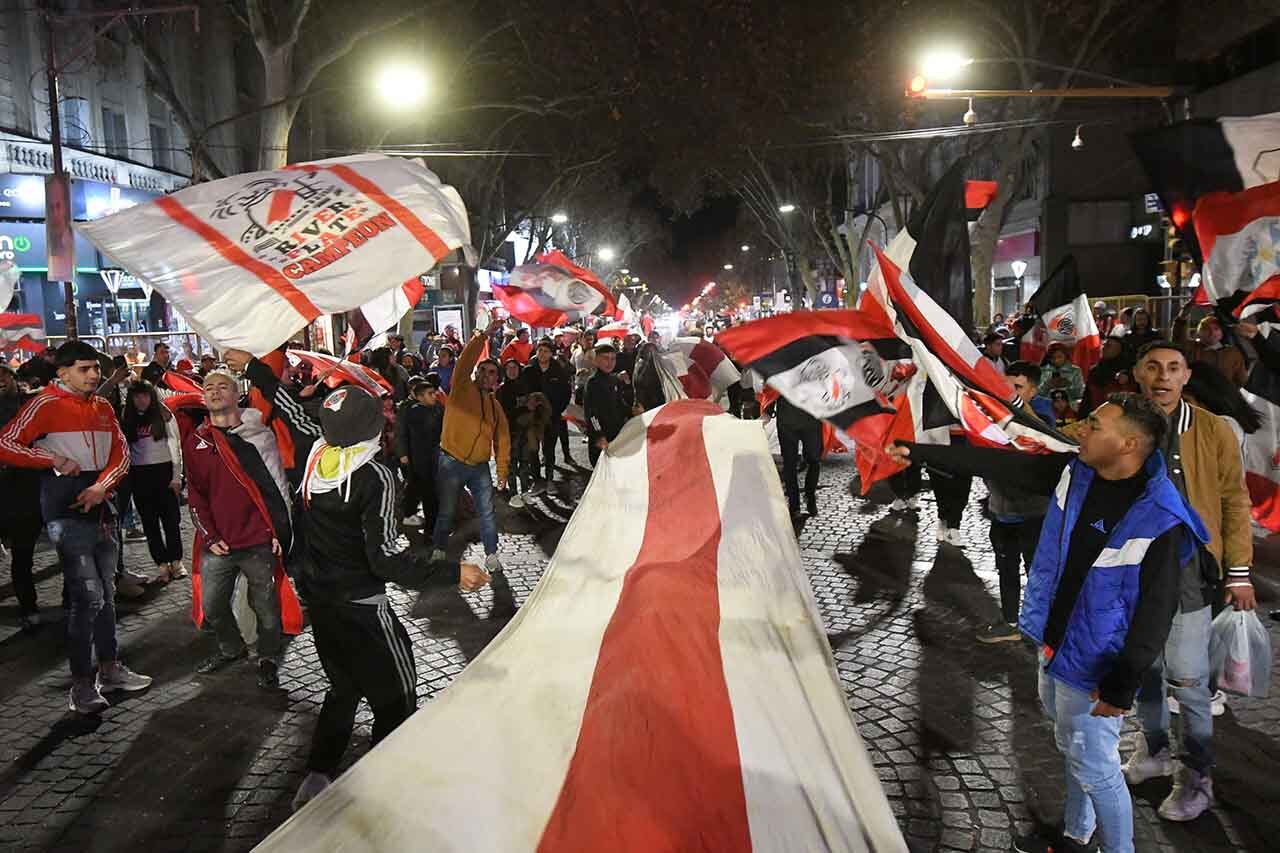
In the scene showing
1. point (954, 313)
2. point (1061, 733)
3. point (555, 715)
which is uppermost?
point (954, 313)

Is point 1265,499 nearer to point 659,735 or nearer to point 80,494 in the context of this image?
point 659,735

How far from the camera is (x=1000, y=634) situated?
6.29 metres

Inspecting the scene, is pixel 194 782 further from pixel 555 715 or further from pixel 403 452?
pixel 403 452

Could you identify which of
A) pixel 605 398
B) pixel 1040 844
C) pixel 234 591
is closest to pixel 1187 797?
pixel 1040 844

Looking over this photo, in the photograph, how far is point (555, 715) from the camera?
2754mm

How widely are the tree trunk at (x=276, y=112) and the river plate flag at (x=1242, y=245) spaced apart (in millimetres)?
12090

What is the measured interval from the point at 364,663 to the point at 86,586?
7.93 feet

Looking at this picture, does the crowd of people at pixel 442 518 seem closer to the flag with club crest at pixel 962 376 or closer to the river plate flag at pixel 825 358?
the flag with club crest at pixel 962 376

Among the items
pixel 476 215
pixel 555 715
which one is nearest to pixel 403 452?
pixel 555 715

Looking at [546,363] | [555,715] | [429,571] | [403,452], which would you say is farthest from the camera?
[546,363]

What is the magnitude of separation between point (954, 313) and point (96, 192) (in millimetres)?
24233

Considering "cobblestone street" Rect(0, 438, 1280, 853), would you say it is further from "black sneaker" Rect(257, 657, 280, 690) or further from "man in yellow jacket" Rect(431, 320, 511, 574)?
"man in yellow jacket" Rect(431, 320, 511, 574)

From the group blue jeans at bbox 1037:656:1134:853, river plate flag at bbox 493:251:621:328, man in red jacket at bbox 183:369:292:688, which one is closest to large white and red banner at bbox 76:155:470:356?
man in red jacket at bbox 183:369:292:688

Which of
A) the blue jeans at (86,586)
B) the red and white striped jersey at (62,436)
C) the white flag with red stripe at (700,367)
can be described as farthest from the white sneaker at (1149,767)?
the red and white striped jersey at (62,436)
